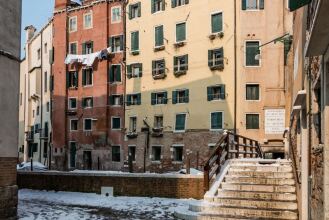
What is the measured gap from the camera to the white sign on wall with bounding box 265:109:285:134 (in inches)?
1224

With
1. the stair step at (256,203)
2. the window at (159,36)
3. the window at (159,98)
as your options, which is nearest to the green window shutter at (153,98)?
the window at (159,98)

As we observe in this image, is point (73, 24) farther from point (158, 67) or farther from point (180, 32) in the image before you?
point (180, 32)

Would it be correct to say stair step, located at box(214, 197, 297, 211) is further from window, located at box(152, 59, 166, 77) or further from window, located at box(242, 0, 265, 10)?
window, located at box(152, 59, 166, 77)

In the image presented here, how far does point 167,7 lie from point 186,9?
2058mm

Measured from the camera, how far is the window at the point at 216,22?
34.2m

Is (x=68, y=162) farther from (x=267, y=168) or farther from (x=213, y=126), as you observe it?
(x=267, y=168)

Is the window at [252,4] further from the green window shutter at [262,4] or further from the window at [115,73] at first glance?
the window at [115,73]

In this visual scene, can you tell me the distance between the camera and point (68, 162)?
43.6m

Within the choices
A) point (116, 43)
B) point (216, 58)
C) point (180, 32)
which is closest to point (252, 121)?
point (216, 58)

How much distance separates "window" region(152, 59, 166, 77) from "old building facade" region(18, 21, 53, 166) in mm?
13952

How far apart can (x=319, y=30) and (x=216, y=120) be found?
29580mm

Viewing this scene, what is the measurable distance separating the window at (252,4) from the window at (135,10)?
10.4 metres

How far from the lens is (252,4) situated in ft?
108

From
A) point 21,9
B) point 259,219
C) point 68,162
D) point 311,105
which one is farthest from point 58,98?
point 311,105
